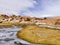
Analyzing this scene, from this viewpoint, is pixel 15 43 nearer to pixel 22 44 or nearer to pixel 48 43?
pixel 22 44

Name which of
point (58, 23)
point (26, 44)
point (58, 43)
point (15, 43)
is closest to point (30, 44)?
point (26, 44)

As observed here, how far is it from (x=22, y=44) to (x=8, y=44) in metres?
0.86

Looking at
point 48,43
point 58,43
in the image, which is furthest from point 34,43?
point 58,43

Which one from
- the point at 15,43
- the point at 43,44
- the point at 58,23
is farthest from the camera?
the point at 58,23

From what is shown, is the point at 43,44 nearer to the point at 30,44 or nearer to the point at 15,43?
the point at 30,44

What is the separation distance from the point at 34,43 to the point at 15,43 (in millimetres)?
1129

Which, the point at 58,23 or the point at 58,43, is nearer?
the point at 58,43

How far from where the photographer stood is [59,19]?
2639 cm

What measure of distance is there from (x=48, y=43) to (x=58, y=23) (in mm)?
17287

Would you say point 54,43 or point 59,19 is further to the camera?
point 59,19

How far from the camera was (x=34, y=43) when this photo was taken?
8.81 m

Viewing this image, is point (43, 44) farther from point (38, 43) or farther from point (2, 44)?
point (2, 44)

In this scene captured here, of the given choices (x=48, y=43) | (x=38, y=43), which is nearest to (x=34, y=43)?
(x=38, y=43)

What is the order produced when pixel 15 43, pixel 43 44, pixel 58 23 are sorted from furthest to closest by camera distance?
pixel 58 23 < pixel 15 43 < pixel 43 44
